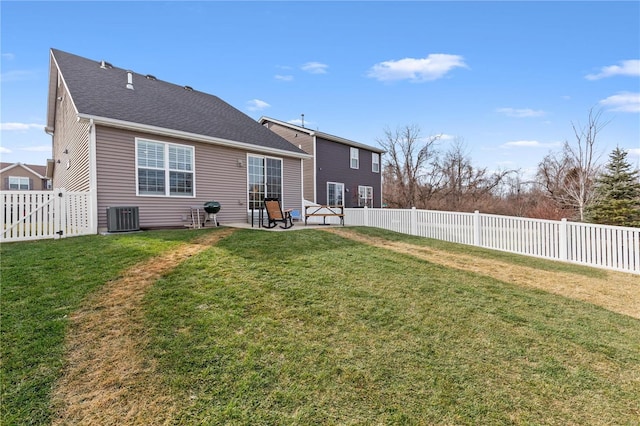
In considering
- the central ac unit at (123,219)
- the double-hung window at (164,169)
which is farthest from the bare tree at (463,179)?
the central ac unit at (123,219)

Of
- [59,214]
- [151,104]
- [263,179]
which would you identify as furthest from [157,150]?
[263,179]

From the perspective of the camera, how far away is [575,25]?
390 inches

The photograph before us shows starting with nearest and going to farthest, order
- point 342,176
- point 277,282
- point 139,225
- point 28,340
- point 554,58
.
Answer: point 28,340 → point 277,282 → point 139,225 → point 554,58 → point 342,176

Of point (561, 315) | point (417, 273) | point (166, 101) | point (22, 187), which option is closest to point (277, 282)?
point (417, 273)

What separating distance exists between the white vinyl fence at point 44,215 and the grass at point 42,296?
520mm

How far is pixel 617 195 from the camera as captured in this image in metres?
10.7

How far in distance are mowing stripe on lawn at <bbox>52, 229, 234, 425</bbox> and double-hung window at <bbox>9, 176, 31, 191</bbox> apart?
132ft

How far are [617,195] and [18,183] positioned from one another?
48.1 m

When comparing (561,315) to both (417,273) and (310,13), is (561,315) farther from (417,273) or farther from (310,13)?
(310,13)

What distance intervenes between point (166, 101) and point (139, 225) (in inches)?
206

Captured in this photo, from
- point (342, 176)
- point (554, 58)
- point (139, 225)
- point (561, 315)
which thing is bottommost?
point (561, 315)

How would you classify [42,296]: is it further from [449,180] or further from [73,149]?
[449,180]

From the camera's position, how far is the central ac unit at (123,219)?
7.29 m

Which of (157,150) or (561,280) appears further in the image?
(157,150)
